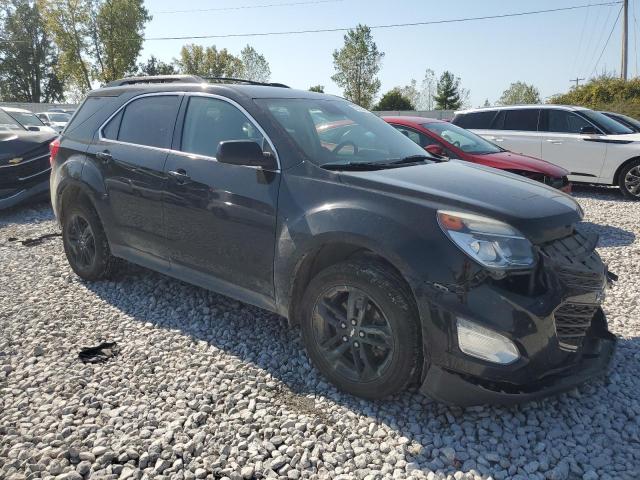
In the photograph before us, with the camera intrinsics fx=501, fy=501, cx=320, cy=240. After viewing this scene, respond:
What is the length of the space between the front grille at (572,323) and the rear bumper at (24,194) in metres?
8.24

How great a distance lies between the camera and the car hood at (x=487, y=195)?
8.74 feet

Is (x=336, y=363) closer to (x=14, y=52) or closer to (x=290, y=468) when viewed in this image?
(x=290, y=468)

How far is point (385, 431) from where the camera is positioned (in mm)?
2695

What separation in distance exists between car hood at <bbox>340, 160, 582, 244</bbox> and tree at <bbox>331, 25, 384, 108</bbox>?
42413mm

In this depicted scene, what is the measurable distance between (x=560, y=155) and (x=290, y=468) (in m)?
9.48

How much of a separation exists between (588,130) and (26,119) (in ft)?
35.6

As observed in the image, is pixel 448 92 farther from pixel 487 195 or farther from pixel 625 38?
pixel 487 195

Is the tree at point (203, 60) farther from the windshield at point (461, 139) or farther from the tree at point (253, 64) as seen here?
the windshield at point (461, 139)

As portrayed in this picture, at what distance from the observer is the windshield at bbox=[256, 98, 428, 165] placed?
3.39 meters

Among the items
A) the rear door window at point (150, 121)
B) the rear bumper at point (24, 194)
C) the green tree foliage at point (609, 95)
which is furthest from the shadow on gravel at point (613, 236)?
the green tree foliage at point (609, 95)

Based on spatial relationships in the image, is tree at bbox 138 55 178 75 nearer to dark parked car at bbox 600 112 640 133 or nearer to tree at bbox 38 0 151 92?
tree at bbox 38 0 151 92

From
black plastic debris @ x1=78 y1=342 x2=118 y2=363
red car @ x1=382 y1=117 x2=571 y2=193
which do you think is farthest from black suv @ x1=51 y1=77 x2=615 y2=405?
red car @ x1=382 y1=117 x2=571 y2=193

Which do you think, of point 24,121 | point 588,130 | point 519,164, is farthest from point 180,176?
point 588,130

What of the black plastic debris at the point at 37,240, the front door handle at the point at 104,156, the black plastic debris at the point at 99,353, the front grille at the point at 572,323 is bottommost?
the black plastic debris at the point at 99,353
